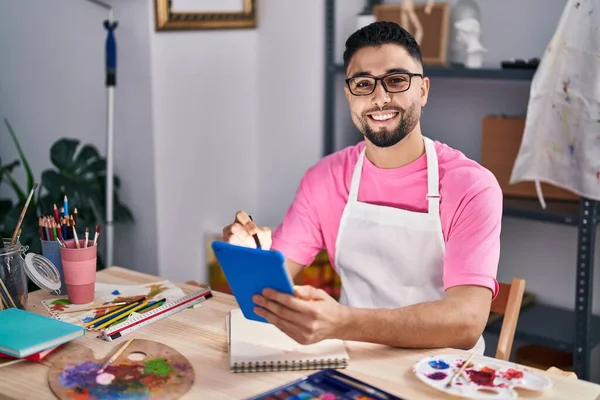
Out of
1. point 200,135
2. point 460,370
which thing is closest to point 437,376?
point 460,370

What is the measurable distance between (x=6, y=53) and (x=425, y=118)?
1.82 m

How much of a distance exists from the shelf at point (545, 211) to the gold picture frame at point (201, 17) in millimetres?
1330

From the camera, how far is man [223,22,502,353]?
1.76 m

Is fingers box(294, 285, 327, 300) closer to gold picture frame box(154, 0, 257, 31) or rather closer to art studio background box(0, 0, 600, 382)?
art studio background box(0, 0, 600, 382)

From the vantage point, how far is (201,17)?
10.6ft

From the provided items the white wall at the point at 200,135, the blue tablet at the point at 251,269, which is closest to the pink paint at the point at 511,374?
the blue tablet at the point at 251,269

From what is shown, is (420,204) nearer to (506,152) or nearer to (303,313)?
(303,313)

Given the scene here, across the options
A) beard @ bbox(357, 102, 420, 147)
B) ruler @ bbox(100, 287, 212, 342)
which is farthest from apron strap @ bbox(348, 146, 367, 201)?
ruler @ bbox(100, 287, 212, 342)

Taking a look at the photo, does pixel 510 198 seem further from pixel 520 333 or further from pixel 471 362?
pixel 471 362

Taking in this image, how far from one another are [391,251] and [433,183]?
183 mm

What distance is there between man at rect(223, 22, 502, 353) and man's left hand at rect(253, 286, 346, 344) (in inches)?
8.3

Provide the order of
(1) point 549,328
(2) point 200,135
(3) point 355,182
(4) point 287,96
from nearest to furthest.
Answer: (3) point 355,182 → (1) point 549,328 → (2) point 200,135 → (4) point 287,96

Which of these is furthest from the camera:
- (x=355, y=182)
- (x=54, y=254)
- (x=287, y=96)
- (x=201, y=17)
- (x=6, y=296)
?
(x=287, y=96)

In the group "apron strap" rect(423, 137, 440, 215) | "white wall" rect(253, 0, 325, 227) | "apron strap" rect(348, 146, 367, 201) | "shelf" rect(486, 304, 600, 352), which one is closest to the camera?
"apron strap" rect(423, 137, 440, 215)
